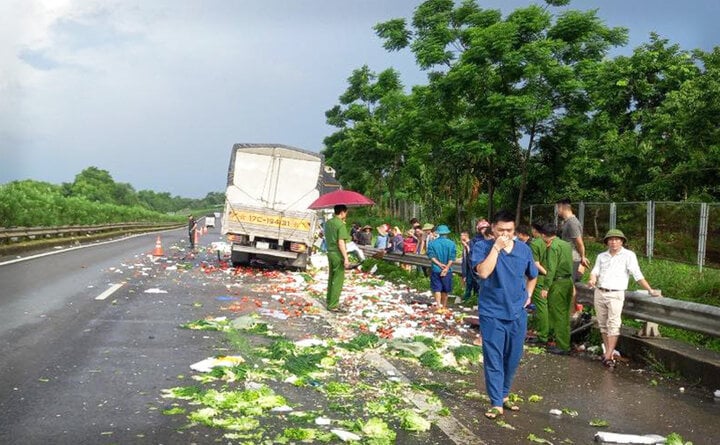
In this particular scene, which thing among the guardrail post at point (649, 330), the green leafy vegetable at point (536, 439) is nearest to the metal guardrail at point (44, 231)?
the guardrail post at point (649, 330)

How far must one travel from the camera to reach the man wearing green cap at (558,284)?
902 centimetres

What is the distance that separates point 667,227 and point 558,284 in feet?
35.9

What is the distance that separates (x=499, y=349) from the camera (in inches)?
229

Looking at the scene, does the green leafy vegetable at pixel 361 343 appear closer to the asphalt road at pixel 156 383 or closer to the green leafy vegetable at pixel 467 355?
the asphalt road at pixel 156 383

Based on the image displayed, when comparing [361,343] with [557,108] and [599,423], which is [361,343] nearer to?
[599,423]

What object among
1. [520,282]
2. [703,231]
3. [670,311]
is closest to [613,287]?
[670,311]

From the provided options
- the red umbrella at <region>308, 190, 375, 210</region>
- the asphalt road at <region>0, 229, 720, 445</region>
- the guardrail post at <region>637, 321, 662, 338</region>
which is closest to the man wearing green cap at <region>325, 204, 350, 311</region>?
the asphalt road at <region>0, 229, 720, 445</region>

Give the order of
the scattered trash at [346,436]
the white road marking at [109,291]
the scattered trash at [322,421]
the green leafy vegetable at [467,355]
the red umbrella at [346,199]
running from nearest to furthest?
1. the scattered trash at [346,436]
2. the scattered trash at [322,421]
3. the green leafy vegetable at [467,355]
4. the white road marking at [109,291]
5. the red umbrella at [346,199]

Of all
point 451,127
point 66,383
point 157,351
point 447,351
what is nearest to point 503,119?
point 451,127

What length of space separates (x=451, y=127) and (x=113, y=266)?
1376 cm

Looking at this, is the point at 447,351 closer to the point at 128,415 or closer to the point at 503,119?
the point at 128,415

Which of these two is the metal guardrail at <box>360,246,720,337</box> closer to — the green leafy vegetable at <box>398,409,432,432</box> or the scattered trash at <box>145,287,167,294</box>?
the green leafy vegetable at <box>398,409,432,432</box>

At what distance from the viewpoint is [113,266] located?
1852 centimetres

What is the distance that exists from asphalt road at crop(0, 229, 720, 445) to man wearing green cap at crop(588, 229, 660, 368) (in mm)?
402
